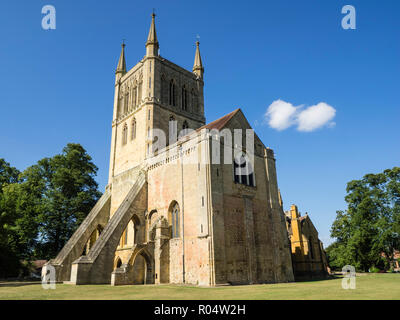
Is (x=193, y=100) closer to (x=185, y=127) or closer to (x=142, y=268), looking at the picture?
(x=185, y=127)

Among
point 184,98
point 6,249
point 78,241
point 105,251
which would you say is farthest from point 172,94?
point 6,249

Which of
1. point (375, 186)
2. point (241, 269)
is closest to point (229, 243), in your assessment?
point (241, 269)

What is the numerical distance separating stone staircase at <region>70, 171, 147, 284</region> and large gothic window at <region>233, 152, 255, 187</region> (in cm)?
915

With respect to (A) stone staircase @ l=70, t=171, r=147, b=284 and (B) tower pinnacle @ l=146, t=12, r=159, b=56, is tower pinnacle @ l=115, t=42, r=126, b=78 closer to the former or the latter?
(B) tower pinnacle @ l=146, t=12, r=159, b=56

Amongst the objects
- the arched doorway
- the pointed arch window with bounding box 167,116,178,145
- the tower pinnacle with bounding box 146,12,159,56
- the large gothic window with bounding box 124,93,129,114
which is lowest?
the arched doorway

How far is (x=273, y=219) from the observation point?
26625 mm

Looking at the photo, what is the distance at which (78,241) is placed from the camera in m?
27.6

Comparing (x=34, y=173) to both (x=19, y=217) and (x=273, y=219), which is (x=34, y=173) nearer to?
(x=19, y=217)

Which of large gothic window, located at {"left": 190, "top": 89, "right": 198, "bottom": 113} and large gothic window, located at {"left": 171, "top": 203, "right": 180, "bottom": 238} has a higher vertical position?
large gothic window, located at {"left": 190, "top": 89, "right": 198, "bottom": 113}

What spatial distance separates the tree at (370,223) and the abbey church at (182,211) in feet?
46.2

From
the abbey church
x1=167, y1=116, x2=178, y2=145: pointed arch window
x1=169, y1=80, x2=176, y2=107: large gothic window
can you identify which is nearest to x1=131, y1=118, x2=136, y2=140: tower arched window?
the abbey church

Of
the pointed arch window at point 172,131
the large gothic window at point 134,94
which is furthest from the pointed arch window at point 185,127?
the large gothic window at point 134,94

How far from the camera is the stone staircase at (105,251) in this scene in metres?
21.2

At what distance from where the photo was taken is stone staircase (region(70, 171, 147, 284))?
69.5 feet
